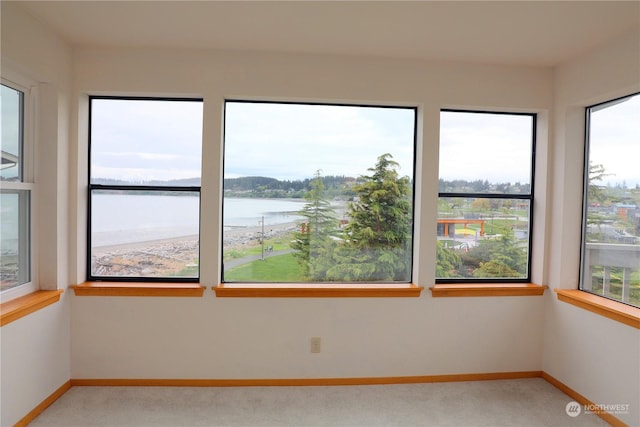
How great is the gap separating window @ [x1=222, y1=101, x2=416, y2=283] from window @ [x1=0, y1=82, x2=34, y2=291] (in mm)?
1301

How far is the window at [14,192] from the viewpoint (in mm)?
2334

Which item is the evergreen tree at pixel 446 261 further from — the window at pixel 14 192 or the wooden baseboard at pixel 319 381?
the window at pixel 14 192

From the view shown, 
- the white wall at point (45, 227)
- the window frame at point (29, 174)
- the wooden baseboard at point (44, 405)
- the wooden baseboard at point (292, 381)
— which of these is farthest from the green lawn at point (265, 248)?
the wooden baseboard at point (44, 405)

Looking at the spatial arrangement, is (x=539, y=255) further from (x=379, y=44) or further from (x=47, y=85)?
(x=47, y=85)

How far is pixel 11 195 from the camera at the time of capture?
2404mm

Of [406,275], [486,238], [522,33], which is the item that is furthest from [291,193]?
[522,33]

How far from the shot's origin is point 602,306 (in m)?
2.54

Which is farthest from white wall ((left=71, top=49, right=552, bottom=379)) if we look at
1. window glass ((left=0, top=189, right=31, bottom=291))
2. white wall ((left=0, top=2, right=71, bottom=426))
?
window glass ((left=0, top=189, right=31, bottom=291))

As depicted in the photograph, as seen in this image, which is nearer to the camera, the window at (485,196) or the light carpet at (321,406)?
the light carpet at (321,406)

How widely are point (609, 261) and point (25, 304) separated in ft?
12.8

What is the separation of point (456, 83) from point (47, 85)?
2955 millimetres

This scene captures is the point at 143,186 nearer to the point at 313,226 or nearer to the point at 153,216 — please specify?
the point at 153,216

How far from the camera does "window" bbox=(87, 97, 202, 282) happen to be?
294 cm

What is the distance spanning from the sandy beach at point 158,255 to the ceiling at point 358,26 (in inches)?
56.7
